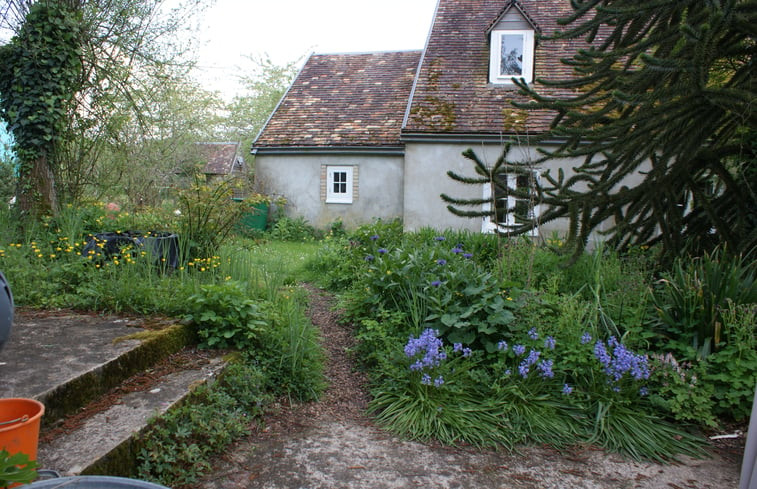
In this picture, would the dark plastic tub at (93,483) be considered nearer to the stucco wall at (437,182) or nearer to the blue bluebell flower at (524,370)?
the blue bluebell flower at (524,370)

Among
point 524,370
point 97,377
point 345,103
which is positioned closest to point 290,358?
point 97,377

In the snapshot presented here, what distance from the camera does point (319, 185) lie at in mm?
14992

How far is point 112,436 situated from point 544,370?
2.88 meters

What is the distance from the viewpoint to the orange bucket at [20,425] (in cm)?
174

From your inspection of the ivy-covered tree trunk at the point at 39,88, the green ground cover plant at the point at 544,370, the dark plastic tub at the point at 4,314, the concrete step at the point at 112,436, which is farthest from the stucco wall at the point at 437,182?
the dark plastic tub at the point at 4,314

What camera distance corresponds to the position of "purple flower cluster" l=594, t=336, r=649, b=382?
11.4 feet

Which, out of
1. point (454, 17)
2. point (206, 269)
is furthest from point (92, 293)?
point (454, 17)

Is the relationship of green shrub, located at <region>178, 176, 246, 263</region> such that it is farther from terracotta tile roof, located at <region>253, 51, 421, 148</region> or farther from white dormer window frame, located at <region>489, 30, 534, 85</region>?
white dormer window frame, located at <region>489, 30, 534, 85</region>

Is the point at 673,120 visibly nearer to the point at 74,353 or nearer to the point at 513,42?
the point at 74,353

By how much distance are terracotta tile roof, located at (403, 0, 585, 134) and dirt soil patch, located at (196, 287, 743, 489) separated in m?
8.92

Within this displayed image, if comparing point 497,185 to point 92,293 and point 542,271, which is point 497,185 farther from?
point 92,293

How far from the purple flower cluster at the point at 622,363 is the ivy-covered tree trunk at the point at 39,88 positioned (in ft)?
22.6

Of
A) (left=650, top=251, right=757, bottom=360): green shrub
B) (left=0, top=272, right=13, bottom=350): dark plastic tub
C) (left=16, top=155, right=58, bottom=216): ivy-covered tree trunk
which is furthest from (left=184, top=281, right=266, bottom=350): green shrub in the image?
(left=16, top=155, right=58, bottom=216): ivy-covered tree trunk

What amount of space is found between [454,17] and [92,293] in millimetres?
13421
